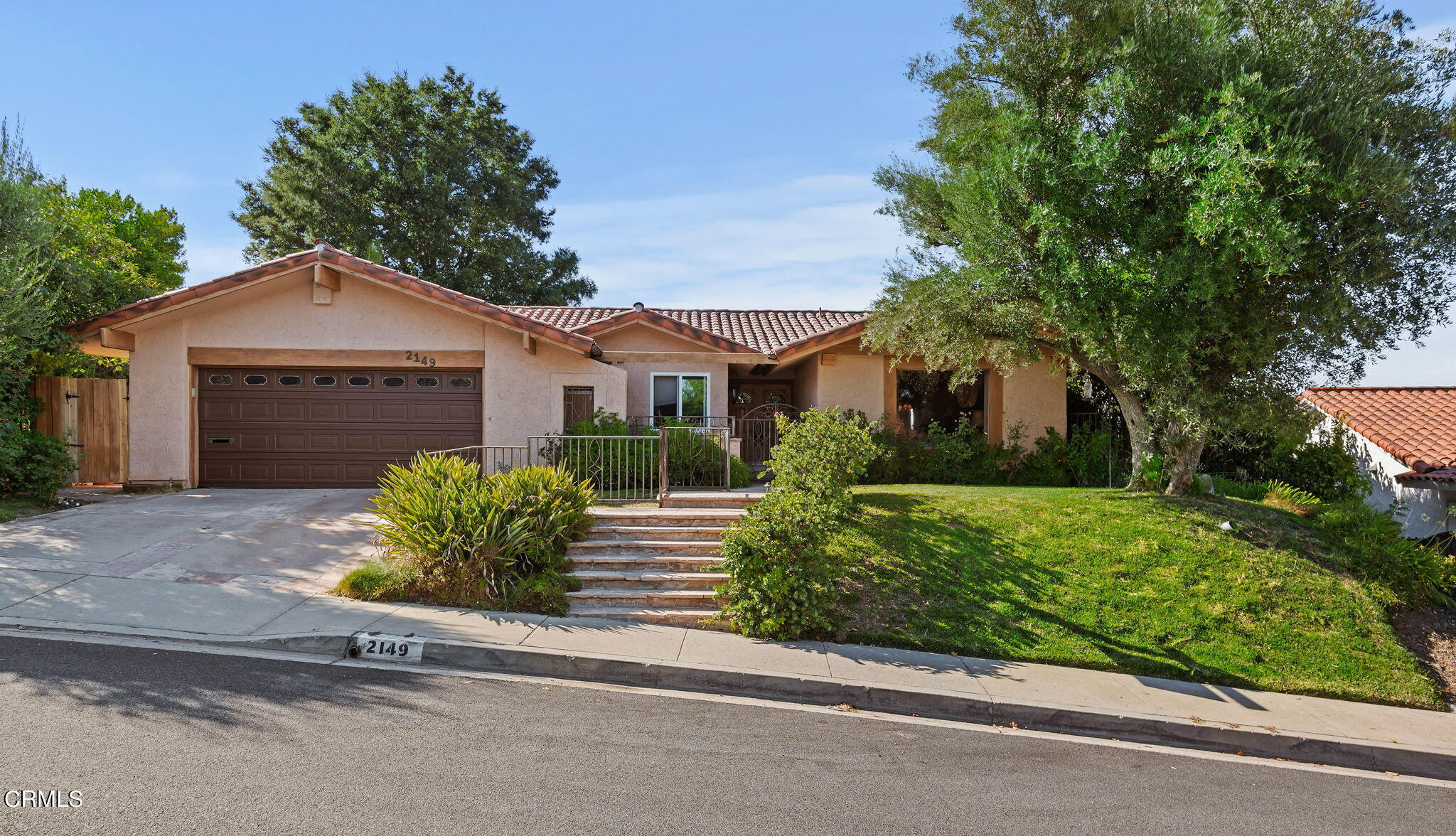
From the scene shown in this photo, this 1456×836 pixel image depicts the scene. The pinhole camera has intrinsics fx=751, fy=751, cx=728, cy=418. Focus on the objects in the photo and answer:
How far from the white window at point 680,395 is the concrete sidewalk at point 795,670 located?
8005mm

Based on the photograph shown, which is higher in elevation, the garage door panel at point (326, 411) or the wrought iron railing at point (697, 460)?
the garage door panel at point (326, 411)

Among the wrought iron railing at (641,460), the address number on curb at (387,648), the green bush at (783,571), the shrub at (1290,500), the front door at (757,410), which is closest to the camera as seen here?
the address number on curb at (387,648)

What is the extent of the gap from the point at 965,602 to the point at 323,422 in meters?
11.6

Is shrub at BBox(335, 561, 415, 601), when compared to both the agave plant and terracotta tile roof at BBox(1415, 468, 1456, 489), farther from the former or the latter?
terracotta tile roof at BBox(1415, 468, 1456, 489)

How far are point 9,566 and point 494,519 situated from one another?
17.1 feet

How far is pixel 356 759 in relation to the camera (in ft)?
14.9

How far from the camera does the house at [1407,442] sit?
45.8 feet

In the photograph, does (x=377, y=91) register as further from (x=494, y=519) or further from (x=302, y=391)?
(x=494, y=519)

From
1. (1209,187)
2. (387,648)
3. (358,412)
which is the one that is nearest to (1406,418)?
(1209,187)

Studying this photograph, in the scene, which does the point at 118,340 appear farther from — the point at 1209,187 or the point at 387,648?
the point at 1209,187

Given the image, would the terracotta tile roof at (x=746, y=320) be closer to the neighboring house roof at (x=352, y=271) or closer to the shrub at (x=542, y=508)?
the neighboring house roof at (x=352, y=271)

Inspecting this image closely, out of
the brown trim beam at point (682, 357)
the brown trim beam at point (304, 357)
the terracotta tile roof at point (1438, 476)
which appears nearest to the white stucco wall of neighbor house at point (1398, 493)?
the terracotta tile roof at point (1438, 476)

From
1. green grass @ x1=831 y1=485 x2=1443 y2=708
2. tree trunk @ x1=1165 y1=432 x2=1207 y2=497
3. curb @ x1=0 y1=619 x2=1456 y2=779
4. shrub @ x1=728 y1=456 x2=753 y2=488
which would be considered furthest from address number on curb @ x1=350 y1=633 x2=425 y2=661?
tree trunk @ x1=1165 y1=432 x2=1207 y2=497

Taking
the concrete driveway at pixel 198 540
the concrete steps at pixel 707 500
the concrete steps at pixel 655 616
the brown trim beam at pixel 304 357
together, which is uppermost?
the brown trim beam at pixel 304 357
